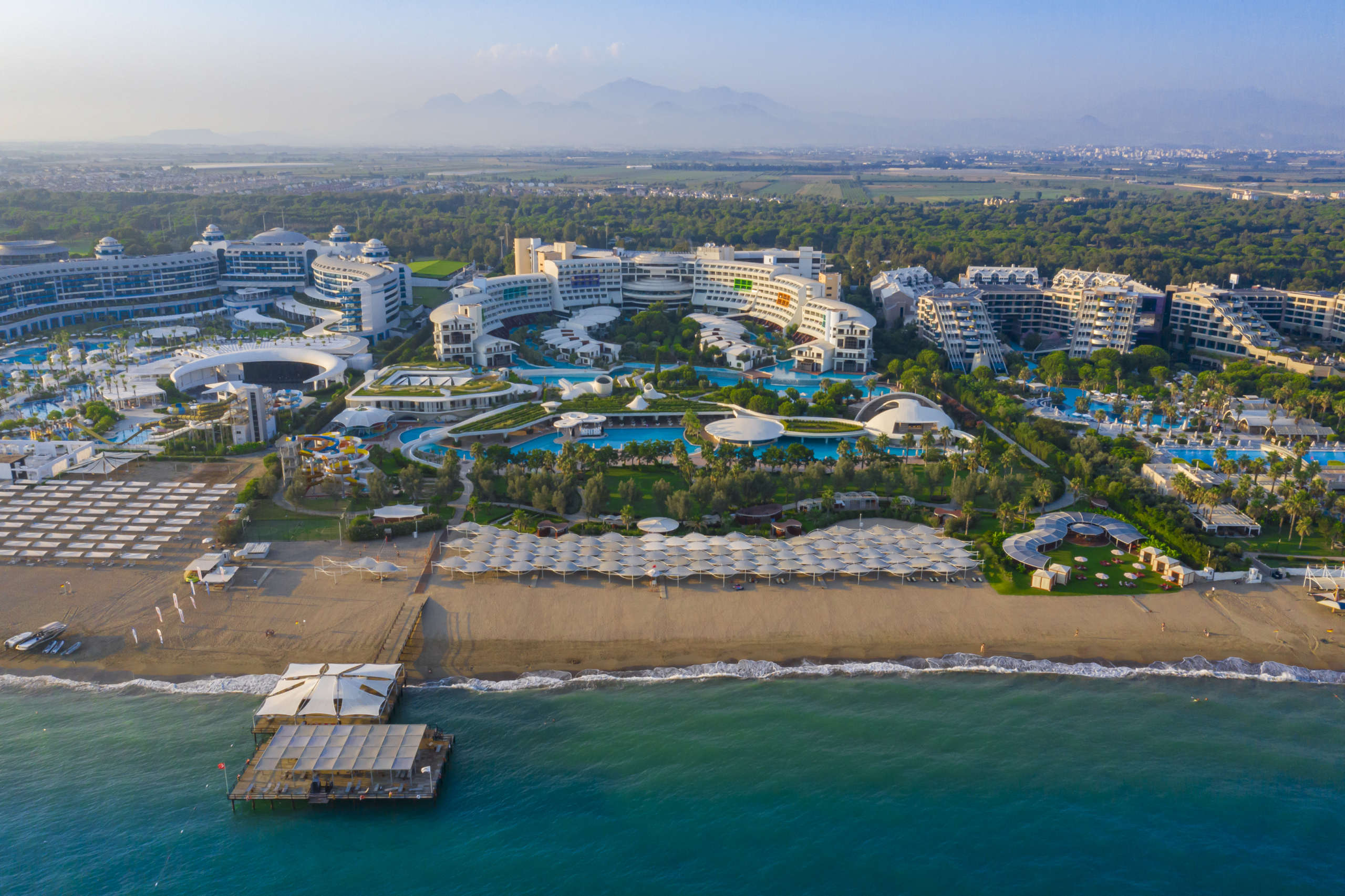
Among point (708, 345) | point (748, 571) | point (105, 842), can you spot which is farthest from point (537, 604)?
point (708, 345)

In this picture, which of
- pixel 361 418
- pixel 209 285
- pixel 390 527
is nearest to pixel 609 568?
pixel 390 527

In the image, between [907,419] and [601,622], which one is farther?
[907,419]

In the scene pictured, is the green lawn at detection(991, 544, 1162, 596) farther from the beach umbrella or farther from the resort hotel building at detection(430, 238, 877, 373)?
the resort hotel building at detection(430, 238, 877, 373)

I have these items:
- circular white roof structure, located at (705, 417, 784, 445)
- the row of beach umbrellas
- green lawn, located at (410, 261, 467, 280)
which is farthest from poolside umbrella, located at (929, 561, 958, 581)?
green lawn, located at (410, 261, 467, 280)

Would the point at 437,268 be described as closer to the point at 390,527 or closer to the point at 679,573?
the point at 390,527

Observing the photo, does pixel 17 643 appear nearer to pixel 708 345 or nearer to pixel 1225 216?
pixel 708 345

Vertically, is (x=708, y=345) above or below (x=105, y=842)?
above
